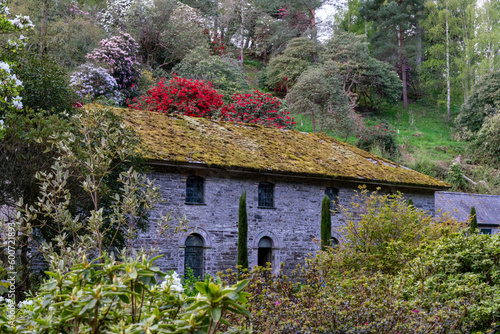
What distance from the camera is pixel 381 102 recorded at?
44.2m

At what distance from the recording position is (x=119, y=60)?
90.7 ft

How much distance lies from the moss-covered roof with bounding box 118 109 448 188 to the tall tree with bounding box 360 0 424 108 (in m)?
29.0

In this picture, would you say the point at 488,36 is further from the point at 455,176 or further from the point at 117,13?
the point at 117,13

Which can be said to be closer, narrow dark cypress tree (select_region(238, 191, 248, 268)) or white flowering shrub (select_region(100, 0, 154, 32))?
narrow dark cypress tree (select_region(238, 191, 248, 268))

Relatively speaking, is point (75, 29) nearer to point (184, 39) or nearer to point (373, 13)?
point (184, 39)

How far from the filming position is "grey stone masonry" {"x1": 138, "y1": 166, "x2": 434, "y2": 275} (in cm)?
1479

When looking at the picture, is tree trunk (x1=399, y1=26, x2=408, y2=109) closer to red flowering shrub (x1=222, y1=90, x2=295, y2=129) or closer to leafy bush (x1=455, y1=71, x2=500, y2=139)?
leafy bush (x1=455, y1=71, x2=500, y2=139)

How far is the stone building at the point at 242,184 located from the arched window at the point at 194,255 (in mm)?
32

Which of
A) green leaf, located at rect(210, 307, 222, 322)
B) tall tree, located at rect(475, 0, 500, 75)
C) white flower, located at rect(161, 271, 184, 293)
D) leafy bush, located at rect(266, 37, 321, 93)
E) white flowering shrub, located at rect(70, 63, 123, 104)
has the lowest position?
white flower, located at rect(161, 271, 184, 293)

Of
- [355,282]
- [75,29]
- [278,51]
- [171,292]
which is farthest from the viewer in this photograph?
[278,51]

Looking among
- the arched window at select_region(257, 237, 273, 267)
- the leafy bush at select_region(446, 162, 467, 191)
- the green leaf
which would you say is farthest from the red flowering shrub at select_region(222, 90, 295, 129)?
the green leaf

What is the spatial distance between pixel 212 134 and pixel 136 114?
2862 millimetres

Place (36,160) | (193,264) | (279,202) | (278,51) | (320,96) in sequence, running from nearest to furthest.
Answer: (36,160) → (193,264) → (279,202) → (320,96) → (278,51)

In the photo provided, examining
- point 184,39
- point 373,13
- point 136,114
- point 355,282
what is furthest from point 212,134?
point 373,13
